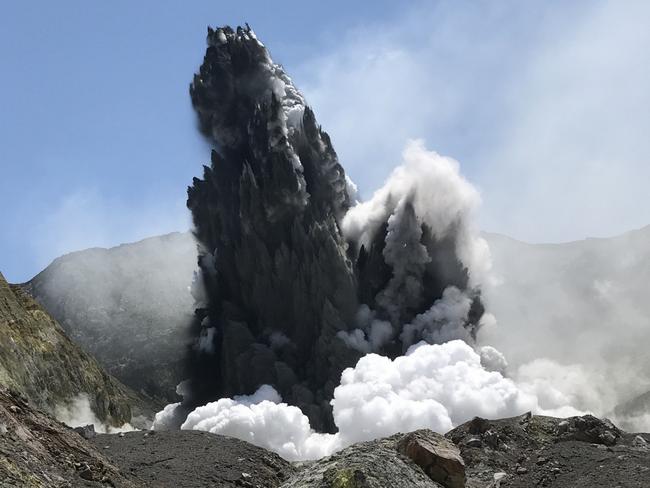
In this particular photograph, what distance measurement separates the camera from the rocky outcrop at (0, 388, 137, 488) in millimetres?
23078

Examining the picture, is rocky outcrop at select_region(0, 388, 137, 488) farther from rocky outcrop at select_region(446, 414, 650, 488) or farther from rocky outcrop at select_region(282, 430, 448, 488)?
rocky outcrop at select_region(446, 414, 650, 488)

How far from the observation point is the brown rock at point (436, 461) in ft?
76.2

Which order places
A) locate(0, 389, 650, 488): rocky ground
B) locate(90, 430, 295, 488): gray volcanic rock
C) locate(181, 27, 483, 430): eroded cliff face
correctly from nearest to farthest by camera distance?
locate(0, 389, 650, 488): rocky ground, locate(90, 430, 295, 488): gray volcanic rock, locate(181, 27, 483, 430): eroded cliff face

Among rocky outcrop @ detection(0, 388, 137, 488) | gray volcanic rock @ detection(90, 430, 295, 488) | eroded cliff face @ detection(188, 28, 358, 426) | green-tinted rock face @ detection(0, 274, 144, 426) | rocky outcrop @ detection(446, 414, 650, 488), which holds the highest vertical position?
eroded cliff face @ detection(188, 28, 358, 426)

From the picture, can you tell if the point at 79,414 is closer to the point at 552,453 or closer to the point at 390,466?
the point at 552,453

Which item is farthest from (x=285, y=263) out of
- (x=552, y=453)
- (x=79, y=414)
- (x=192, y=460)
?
(x=552, y=453)

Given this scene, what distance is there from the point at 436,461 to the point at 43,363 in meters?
56.4

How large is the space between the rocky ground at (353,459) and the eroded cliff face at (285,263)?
110m

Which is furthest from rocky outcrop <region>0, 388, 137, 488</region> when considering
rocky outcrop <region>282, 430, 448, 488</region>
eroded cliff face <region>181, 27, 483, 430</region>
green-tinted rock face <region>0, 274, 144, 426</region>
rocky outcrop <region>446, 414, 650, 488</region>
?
eroded cliff face <region>181, 27, 483, 430</region>

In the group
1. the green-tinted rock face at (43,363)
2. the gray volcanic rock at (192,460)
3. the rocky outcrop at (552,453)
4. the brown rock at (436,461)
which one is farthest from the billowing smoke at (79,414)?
the brown rock at (436,461)

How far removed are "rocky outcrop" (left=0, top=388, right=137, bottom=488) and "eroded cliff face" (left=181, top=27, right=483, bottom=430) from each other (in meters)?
128

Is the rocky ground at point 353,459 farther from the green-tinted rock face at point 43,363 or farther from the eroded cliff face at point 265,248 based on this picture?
the eroded cliff face at point 265,248

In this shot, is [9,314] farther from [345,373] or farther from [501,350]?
[501,350]

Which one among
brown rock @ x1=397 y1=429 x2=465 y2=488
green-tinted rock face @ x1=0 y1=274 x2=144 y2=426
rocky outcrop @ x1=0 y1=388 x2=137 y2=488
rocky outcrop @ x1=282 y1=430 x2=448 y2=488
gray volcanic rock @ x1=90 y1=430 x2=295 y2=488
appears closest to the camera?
rocky outcrop @ x1=282 y1=430 x2=448 y2=488
